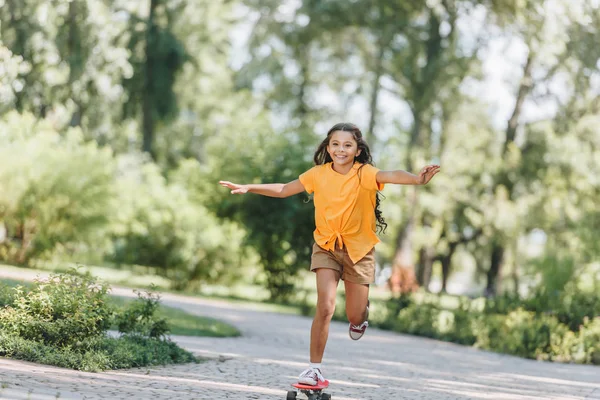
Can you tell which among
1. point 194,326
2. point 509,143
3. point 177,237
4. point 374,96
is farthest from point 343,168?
point 374,96

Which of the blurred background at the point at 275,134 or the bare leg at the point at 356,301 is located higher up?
the blurred background at the point at 275,134

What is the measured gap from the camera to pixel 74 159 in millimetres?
23875

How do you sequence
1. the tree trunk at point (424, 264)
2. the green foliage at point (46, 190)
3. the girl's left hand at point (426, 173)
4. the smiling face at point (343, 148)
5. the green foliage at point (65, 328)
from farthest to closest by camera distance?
the tree trunk at point (424, 264) < the green foliage at point (46, 190) < the green foliage at point (65, 328) < the smiling face at point (343, 148) < the girl's left hand at point (426, 173)

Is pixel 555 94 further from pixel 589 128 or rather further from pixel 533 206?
pixel 533 206

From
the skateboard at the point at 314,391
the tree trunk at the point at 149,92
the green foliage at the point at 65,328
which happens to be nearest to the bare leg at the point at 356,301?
the skateboard at the point at 314,391

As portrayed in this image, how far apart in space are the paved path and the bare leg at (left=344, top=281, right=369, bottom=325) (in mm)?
721

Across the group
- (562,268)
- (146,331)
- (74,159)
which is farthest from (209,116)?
(146,331)

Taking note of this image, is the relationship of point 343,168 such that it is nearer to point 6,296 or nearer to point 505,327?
point 6,296

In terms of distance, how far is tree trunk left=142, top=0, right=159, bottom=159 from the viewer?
121ft

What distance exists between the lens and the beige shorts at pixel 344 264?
7.00m

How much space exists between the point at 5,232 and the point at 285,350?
13987 millimetres

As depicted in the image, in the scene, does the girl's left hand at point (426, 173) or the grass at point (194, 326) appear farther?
the grass at point (194, 326)

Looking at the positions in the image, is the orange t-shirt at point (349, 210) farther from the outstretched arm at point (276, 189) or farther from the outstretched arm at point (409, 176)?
the outstretched arm at point (276, 189)

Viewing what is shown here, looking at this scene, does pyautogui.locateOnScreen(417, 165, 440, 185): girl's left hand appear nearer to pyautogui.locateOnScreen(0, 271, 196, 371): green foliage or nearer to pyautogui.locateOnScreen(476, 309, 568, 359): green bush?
pyautogui.locateOnScreen(0, 271, 196, 371): green foliage
